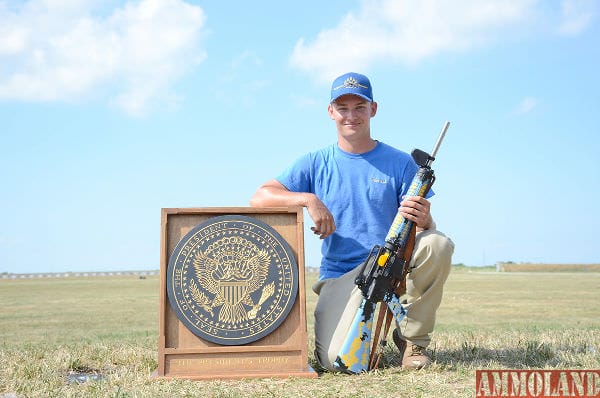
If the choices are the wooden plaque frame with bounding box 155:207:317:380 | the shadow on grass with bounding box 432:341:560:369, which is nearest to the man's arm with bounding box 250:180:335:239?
the wooden plaque frame with bounding box 155:207:317:380

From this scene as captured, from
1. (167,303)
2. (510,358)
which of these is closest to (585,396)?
(510,358)

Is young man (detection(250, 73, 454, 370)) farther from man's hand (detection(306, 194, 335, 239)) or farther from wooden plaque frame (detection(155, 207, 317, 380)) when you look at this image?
wooden plaque frame (detection(155, 207, 317, 380))

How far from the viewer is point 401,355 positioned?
5504 millimetres

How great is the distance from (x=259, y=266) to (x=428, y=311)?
1.40 metres

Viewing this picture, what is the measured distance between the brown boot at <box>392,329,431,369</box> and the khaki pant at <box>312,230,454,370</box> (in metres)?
0.06

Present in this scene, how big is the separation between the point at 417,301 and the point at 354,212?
92 cm

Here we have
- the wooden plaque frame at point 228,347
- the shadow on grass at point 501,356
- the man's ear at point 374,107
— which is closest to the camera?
the wooden plaque frame at point 228,347

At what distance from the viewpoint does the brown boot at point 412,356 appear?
5109mm

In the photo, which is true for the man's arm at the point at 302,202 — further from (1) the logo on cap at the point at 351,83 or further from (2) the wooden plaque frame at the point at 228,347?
(1) the logo on cap at the point at 351,83

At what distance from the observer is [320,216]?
5156mm

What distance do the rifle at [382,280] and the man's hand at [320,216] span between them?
1.27 ft

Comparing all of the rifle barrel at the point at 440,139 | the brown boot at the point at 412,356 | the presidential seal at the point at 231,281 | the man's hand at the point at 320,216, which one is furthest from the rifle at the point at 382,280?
the presidential seal at the point at 231,281

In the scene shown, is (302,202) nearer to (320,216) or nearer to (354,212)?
(320,216)

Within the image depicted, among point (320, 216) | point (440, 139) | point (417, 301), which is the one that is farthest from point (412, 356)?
point (440, 139)
